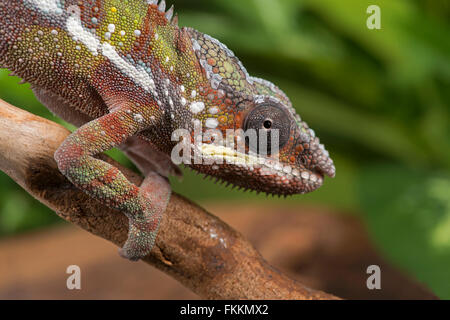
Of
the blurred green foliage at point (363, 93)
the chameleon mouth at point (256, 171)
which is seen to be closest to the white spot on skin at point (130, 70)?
the chameleon mouth at point (256, 171)

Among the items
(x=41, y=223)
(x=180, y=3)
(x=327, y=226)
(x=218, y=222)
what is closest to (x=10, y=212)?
(x=41, y=223)

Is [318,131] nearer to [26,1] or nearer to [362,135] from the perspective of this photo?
[362,135]

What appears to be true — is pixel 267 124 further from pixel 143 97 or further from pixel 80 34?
pixel 80 34

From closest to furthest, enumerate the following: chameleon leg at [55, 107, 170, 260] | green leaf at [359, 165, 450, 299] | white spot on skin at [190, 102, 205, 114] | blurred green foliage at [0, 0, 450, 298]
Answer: chameleon leg at [55, 107, 170, 260], white spot on skin at [190, 102, 205, 114], green leaf at [359, 165, 450, 299], blurred green foliage at [0, 0, 450, 298]

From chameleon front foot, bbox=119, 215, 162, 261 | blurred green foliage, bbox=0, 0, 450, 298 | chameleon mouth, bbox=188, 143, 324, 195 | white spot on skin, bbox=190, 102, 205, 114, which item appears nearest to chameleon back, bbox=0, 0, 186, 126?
white spot on skin, bbox=190, 102, 205, 114

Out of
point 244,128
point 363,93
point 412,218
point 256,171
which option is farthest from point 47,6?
point 363,93

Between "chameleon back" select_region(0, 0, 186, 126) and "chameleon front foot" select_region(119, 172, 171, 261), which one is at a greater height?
"chameleon back" select_region(0, 0, 186, 126)

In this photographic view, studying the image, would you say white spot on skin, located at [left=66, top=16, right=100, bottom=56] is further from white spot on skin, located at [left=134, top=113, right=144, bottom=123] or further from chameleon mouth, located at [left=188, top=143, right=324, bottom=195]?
chameleon mouth, located at [left=188, top=143, right=324, bottom=195]

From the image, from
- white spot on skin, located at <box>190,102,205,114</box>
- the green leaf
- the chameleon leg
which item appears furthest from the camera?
the green leaf

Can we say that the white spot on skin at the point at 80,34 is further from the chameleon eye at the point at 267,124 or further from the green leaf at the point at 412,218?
the green leaf at the point at 412,218
